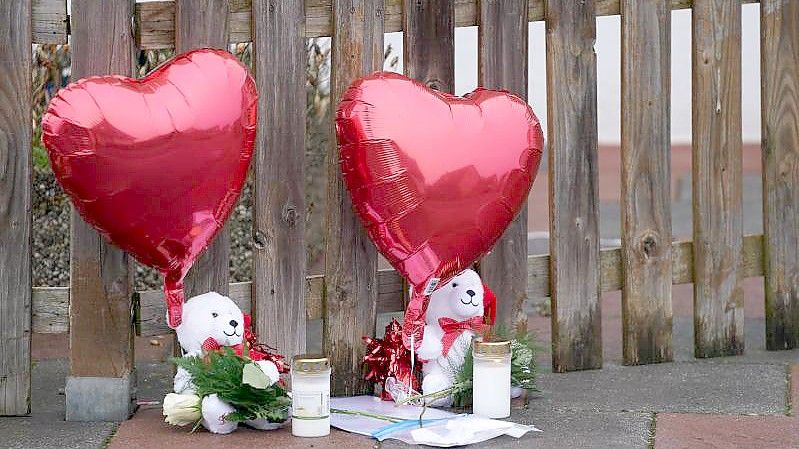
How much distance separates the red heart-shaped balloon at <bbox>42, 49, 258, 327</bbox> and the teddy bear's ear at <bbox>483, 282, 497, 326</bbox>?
2.85 feet

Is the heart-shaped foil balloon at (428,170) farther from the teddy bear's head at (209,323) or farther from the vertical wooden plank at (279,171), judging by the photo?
the teddy bear's head at (209,323)

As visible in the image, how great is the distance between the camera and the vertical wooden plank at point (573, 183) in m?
4.45

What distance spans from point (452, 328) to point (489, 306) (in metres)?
0.17

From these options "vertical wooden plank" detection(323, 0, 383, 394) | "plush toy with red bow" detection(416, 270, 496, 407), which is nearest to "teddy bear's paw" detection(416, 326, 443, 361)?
"plush toy with red bow" detection(416, 270, 496, 407)

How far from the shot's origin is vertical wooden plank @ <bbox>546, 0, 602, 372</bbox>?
445cm

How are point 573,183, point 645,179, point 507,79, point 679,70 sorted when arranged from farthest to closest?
point 679,70, point 645,179, point 573,183, point 507,79

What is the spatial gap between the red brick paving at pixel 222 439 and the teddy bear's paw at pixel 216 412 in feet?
0.08

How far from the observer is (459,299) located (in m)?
4.08

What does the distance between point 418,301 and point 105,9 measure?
1.28 meters

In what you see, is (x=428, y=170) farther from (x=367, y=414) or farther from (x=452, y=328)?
(x=367, y=414)

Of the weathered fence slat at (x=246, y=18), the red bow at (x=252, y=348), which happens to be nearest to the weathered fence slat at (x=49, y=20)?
the weathered fence slat at (x=246, y=18)

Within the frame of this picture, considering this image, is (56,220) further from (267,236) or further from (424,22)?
(424,22)

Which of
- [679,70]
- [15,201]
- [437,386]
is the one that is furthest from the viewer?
[679,70]

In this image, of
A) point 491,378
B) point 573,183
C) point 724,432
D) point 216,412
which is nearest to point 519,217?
point 573,183
